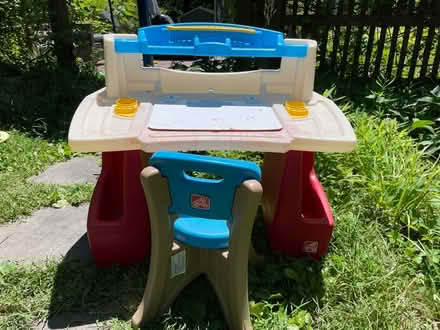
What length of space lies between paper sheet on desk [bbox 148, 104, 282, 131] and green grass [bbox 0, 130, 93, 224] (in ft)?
3.58

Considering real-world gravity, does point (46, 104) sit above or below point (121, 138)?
below

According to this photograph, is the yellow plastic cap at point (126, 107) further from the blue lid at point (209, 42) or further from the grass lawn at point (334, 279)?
the grass lawn at point (334, 279)

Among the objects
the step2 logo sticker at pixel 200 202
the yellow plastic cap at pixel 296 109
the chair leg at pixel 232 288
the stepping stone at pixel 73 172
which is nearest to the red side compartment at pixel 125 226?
the chair leg at pixel 232 288

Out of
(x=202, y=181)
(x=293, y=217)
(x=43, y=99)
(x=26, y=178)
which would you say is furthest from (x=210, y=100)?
(x=43, y=99)

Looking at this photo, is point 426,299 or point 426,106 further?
point 426,106

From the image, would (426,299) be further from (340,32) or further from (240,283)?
(340,32)

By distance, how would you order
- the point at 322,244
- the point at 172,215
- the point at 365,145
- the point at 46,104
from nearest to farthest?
Answer: the point at 172,215, the point at 322,244, the point at 365,145, the point at 46,104

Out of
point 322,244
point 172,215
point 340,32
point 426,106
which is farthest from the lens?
point 340,32

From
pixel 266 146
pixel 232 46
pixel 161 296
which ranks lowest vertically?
pixel 161 296

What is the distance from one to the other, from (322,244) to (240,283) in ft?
2.23

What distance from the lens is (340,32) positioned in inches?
189

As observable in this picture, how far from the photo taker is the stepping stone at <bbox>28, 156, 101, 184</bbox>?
9.46 ft

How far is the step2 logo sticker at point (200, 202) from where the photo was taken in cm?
135

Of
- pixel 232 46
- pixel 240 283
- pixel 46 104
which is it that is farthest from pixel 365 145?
pixel 46 104
